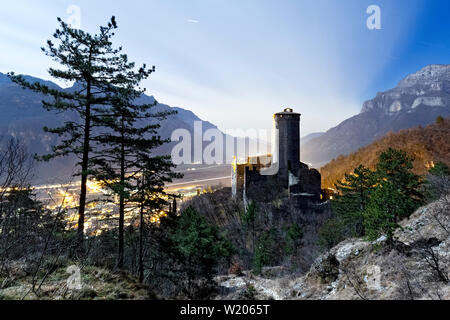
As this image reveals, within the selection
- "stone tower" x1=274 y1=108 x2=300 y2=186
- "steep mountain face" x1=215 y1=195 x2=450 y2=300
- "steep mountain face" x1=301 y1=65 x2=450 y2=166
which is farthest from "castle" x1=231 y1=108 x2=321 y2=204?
"steep mountain face" x1=301 y1=65 x2=450 y2=166

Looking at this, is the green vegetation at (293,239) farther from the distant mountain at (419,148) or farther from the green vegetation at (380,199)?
the distant mountain at (419,148)

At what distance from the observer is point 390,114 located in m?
176

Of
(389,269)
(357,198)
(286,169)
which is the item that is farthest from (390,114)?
(389,269)

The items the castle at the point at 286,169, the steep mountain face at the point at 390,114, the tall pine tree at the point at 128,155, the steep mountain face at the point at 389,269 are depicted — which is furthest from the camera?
the steep mountain face at the point at 390,114

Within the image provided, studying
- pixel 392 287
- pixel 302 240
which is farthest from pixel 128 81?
pixel 302 240

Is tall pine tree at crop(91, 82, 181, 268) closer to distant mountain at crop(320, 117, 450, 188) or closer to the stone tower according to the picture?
the stone tower

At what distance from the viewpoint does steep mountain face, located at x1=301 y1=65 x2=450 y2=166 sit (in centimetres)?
14950

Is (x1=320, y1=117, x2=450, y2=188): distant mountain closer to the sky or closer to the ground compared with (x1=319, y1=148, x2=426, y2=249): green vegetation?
closer to the sky

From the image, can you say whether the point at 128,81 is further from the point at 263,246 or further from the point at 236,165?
the point at 236,165

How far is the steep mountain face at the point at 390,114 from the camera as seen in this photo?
149500mm

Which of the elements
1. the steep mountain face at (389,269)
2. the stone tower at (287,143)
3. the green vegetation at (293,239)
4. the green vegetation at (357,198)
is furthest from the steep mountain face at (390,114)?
the steep mountain face at (389,269)

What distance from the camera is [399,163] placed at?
15648 mm

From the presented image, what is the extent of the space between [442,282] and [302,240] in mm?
26231

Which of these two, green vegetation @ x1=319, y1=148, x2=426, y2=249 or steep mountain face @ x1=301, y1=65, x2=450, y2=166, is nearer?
green vegetation @ x1=319, y1=148, x2=426, y2=249
